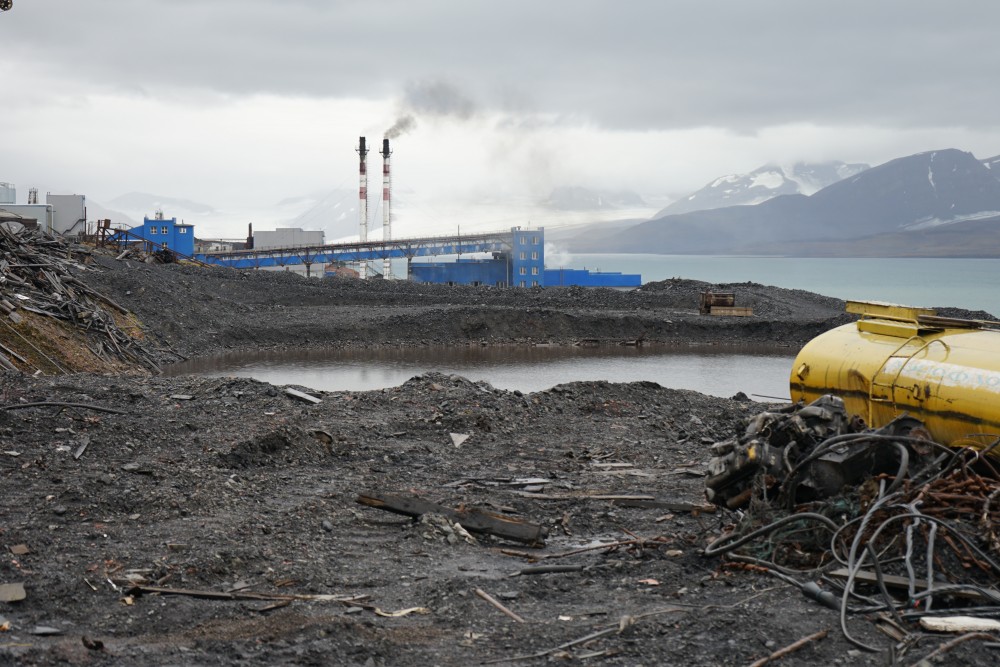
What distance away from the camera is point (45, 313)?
25.8 meters

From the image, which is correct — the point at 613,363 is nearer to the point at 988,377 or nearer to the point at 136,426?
the point at 136,426

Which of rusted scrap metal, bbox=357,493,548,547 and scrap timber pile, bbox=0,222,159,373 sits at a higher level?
scrap timber pile, bbox=0,222,159,373

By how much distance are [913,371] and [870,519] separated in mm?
2776

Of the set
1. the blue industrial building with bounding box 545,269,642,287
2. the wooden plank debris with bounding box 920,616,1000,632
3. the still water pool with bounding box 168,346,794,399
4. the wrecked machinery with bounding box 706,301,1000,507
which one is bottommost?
the still water pool with bounding box 168,346,794,399

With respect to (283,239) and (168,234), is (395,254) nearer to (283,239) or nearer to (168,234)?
(283,239)

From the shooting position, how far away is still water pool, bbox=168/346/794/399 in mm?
28547

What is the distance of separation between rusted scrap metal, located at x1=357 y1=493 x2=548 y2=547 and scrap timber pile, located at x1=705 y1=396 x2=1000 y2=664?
1.85 meters

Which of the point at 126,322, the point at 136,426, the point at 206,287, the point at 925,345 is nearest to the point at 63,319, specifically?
the point at 126,322

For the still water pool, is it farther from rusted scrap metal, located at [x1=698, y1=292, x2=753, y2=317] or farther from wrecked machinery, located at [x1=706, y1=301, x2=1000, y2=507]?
wrecked machinery, located at [x1=706, y1=301, x2=1000, y2=507]

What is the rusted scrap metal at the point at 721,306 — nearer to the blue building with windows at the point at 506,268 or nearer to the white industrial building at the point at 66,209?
the blue building with windows at the point at 506,268

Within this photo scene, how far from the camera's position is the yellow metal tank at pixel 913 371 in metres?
9.15

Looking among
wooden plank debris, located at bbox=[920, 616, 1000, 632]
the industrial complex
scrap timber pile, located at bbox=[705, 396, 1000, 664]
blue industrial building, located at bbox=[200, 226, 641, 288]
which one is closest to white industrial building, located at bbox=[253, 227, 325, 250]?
the industrial complex

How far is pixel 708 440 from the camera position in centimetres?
1556

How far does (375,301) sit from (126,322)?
18741 millimetres
